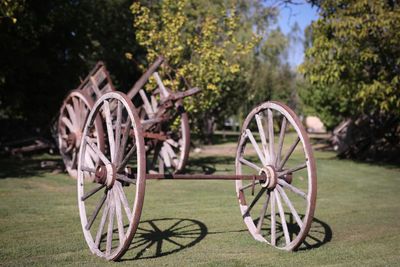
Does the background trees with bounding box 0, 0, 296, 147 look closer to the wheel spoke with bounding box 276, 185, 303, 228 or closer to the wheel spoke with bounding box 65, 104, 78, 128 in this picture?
the wheel spoke with bounding box 65, 104, 78, 128

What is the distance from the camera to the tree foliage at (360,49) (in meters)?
14.3

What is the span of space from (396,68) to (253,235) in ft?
40.7

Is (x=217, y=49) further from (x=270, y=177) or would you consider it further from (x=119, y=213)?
(x=119, y=213)

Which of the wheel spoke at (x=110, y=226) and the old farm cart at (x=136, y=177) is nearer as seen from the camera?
the old farm cart at (x=136, y=177)

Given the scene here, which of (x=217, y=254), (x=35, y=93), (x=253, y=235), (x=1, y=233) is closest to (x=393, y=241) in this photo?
(x=253, y=235)

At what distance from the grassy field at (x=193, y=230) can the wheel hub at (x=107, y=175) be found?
0.87 meters

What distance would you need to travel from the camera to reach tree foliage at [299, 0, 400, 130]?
1433cm

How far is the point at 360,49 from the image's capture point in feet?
50.5

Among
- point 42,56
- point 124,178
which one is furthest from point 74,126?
point 42,56

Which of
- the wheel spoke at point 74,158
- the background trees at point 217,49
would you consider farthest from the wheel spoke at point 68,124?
the background trees at point 217,49

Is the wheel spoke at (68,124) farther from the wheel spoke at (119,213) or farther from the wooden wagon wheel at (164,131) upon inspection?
the wheel spoke at (119,213)

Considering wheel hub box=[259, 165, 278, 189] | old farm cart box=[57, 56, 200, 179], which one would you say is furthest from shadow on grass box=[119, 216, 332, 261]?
old farm cart box=[57, 56, 200, 179]

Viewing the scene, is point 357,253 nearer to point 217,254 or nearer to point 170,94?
point 217,254

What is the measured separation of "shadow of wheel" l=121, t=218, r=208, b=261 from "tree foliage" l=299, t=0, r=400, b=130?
10.2 metres
